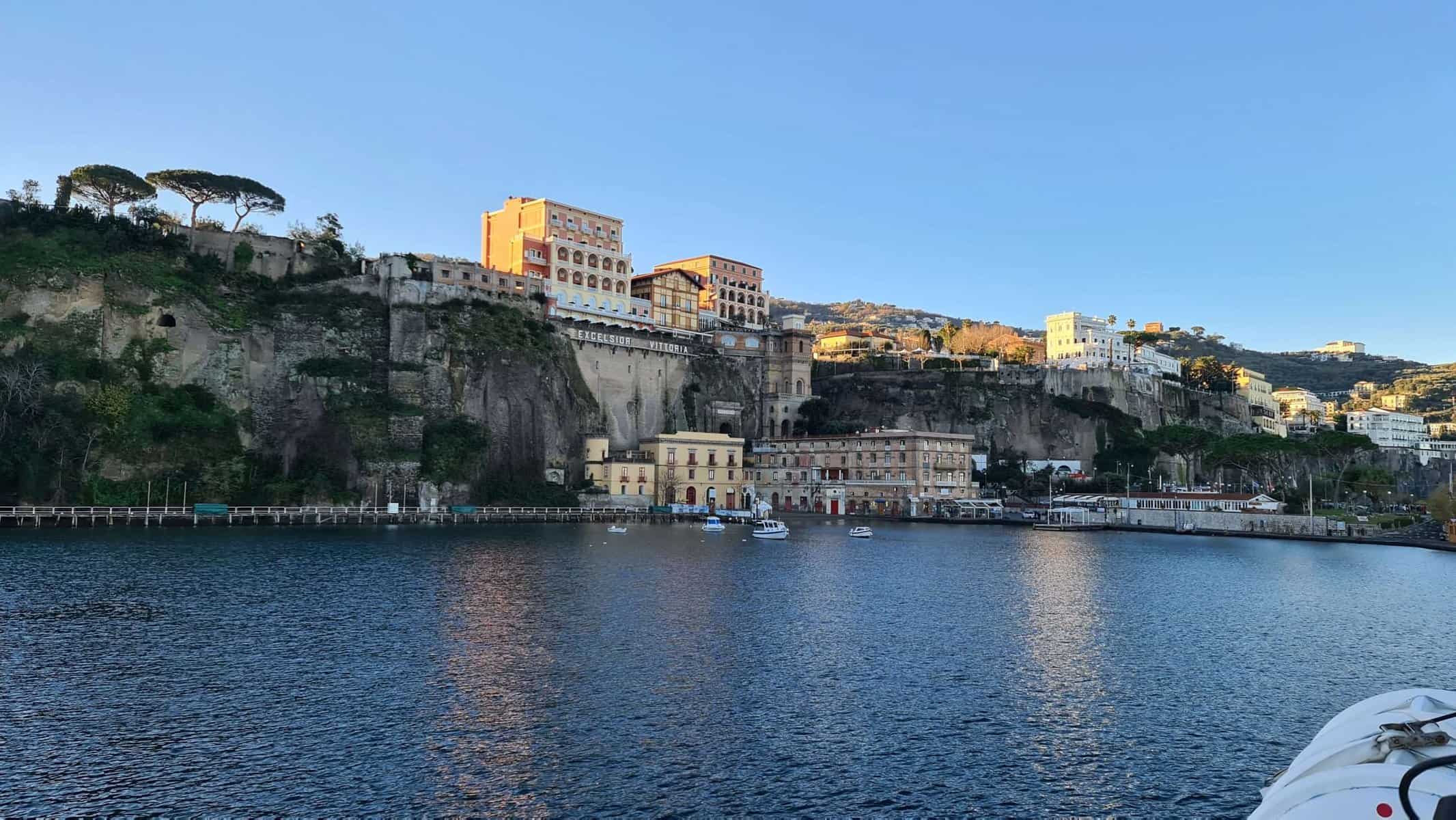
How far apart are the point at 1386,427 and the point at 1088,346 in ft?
251

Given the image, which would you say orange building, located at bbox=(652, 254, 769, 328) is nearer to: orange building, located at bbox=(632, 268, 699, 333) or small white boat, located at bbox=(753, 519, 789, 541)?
orange building, located at bbox=(632, 268, 699, 333)

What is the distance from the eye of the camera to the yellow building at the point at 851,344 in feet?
501

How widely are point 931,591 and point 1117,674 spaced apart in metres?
16.6

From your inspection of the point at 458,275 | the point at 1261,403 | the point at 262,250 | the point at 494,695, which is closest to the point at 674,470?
the point at 458,275

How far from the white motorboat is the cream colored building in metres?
166

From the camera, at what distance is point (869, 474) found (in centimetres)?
10825

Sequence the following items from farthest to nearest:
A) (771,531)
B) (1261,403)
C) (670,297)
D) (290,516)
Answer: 1. (1261,403)
2. (670,297)
3. (771,531)
4. (290,516)

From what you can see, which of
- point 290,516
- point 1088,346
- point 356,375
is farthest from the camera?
point 1088,346

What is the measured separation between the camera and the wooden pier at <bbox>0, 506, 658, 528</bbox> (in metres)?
67.8

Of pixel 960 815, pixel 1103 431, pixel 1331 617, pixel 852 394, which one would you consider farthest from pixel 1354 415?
pixel 960 815

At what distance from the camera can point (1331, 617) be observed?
3938 cm

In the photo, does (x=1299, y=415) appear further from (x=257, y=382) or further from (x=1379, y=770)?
(x=1379, y=770)

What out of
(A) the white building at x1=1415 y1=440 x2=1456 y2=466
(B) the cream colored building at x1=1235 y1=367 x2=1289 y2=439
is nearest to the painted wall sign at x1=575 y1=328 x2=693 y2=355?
(B) the cream colored building at x1=1235 y1=367 x2=1289 y2=439

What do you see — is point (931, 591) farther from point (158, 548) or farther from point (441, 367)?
point (441, 367)
